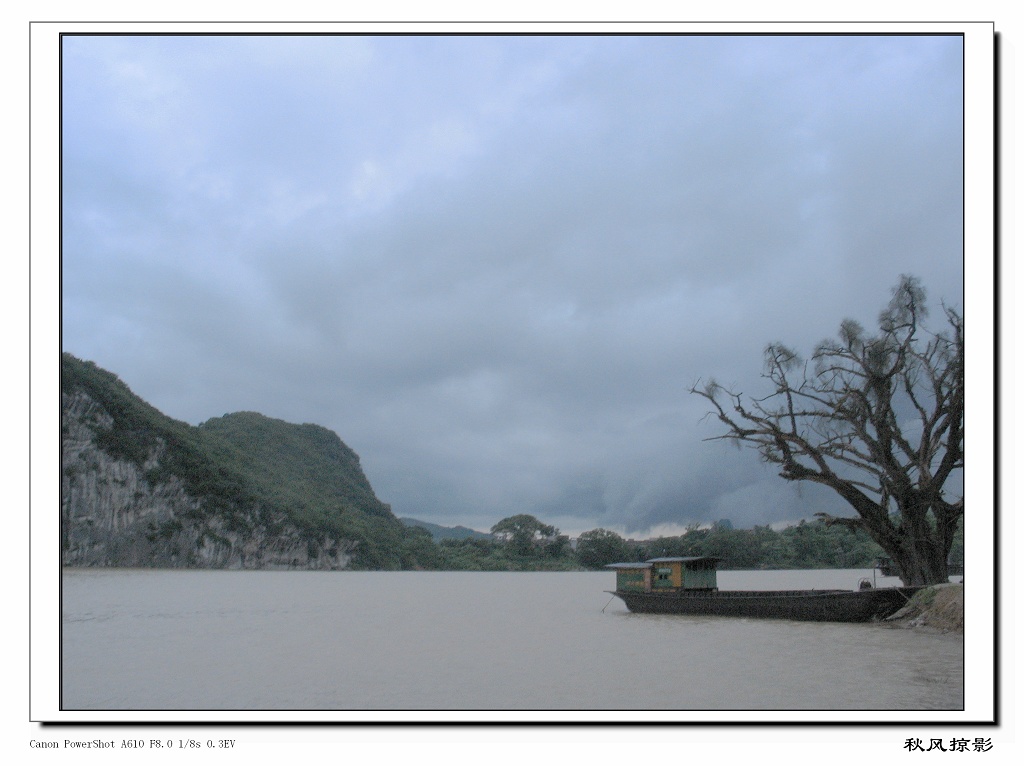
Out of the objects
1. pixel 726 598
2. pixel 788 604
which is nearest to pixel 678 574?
pixel 726 598

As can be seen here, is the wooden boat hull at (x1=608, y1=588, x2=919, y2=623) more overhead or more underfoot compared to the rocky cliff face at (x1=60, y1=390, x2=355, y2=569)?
more overhead

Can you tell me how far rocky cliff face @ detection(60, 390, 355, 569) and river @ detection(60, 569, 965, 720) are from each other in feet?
219

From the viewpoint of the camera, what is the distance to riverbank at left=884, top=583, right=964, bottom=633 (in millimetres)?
20375

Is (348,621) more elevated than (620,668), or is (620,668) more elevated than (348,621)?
(620,668)

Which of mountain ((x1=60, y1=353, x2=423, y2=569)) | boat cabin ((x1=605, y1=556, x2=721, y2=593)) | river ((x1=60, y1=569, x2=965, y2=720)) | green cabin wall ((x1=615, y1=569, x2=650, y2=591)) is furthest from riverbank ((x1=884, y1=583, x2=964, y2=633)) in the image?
mountain ((x1=60, y1=353, x2=423, y2=569))

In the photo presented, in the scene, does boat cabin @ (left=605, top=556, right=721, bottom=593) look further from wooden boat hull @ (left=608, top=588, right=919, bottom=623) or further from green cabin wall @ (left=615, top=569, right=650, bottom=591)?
wooden boat hull @ (left=608, top=588, right=919, bottom=623)

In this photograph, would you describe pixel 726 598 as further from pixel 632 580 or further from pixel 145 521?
pixel 145 521

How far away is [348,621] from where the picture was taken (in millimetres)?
30594

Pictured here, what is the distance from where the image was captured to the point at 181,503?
109500 millimetres
